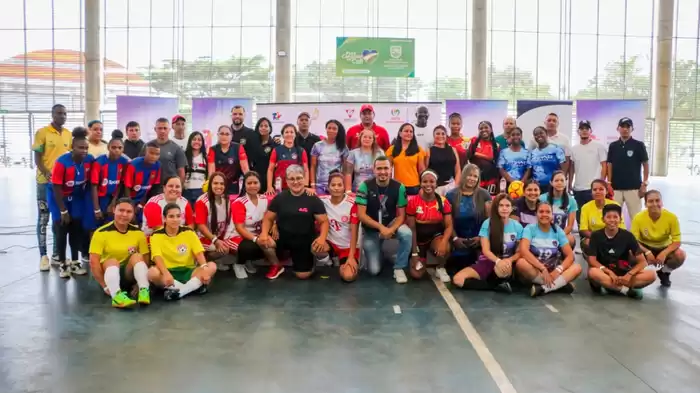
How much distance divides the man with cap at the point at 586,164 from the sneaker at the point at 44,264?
262 inches

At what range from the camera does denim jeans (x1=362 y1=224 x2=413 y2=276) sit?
6246 mm

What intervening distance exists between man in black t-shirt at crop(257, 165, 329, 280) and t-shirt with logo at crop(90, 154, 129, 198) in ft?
5.65

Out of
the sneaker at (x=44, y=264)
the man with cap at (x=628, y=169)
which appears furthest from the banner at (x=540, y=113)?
the sneaker at (x=44, y=264)

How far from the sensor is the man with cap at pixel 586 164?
25.4 feet

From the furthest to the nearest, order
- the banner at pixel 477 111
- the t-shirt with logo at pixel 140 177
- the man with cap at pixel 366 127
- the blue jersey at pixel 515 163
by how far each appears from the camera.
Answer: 1. the banner at pixel 477 111
2. the man with cap at pixel 366 127
3. the blue jersey at pixel 515 163
4. the t-shirt with logo at pixel 140 177

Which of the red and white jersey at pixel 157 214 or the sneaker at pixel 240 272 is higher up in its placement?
the red and white jersey at pixel 157 214

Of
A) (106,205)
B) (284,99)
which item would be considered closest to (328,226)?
(106,205)

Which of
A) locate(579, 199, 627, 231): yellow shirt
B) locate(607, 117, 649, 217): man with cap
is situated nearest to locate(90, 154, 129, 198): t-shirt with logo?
locate(579, 199, 627, 231): yellow shirt

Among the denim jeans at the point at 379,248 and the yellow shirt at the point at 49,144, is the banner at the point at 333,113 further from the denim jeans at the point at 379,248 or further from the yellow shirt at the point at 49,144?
the denim jeans at the point at 379,248

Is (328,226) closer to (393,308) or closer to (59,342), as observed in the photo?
(393,308)

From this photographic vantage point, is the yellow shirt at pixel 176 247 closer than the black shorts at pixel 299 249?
Yes

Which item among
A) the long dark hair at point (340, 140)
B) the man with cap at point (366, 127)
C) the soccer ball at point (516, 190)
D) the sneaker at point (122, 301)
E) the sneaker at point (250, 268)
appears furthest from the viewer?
the man with cap at point (366, 127)

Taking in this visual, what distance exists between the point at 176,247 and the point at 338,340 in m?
2.07

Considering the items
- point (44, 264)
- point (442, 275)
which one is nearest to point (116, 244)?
point (44, 264)
